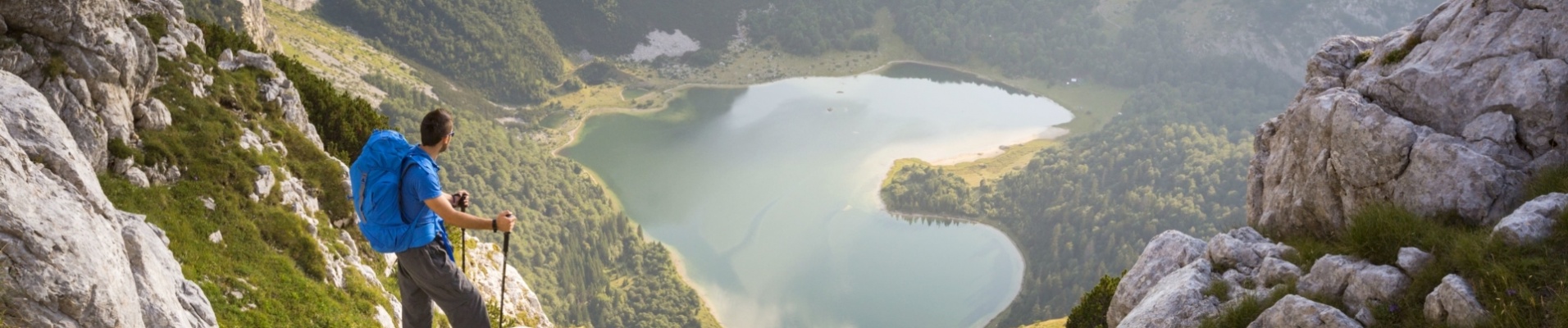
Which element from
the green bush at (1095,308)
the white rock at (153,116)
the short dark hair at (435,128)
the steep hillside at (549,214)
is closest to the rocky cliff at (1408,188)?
the green bush at (1095,308)

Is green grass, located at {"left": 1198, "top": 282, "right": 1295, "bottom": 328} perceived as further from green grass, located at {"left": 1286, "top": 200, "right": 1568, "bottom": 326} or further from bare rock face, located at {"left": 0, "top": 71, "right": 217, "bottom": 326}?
bare rock face, located at {"left": 0, "top": 71, "right": 217, "bottom": 326}

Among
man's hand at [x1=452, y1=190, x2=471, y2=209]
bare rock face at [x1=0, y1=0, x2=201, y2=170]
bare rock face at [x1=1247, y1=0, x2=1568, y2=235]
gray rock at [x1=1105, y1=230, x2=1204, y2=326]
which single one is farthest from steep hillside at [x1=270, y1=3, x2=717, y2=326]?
man's hand at [x1=452, y1=190, x2=471, y2=209]

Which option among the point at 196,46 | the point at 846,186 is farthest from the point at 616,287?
the point at 196,46

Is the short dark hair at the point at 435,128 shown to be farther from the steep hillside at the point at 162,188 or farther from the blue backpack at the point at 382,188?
the steep hillside at the point at 162,188

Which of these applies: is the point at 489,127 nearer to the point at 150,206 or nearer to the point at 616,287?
the point at 616,287

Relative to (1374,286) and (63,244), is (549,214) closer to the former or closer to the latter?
(1374,286)

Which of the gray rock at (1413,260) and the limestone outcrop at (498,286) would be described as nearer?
the gray rock at (1413,260)
